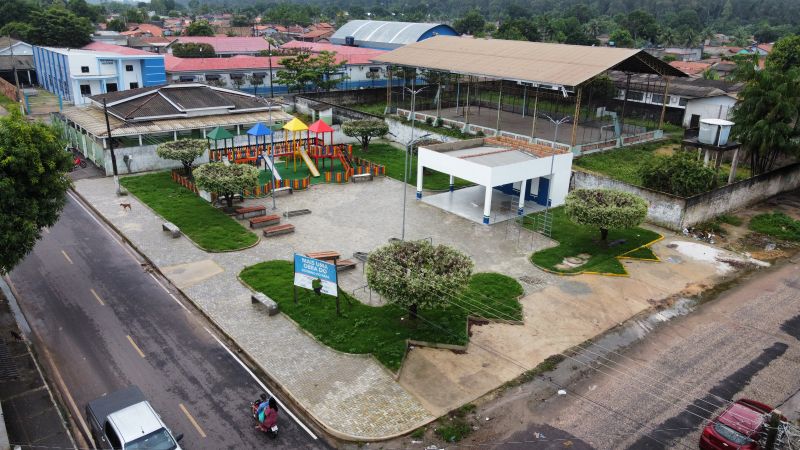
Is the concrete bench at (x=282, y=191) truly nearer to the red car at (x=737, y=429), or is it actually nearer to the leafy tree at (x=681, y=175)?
the leafy tree at (x=681, y=175)

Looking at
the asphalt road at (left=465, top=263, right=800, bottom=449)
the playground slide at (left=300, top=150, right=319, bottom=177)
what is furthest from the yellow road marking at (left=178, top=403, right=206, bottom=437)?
the playground slide at (left=300, top=150, right=319, bottom=177)

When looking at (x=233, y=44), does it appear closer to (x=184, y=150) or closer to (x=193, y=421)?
(x=184, y=150)

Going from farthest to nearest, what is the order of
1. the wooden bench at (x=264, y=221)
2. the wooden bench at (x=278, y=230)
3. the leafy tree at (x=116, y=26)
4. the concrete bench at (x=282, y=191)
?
the leafy tree at (x=116, y=26)
the concrete bench at (x=282, y=191)
the wooden bench at (x=264, y=221)
the wooden bench at (x=278, y=230)

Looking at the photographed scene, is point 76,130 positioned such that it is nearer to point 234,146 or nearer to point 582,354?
point 234,146

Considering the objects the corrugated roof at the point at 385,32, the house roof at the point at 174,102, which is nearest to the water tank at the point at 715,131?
the house roof at the point at 174,102

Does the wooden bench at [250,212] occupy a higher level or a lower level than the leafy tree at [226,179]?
lower

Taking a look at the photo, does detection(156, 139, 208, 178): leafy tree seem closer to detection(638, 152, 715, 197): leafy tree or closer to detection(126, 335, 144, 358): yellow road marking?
detection(126, 335, 144, 358): yellow road marking
